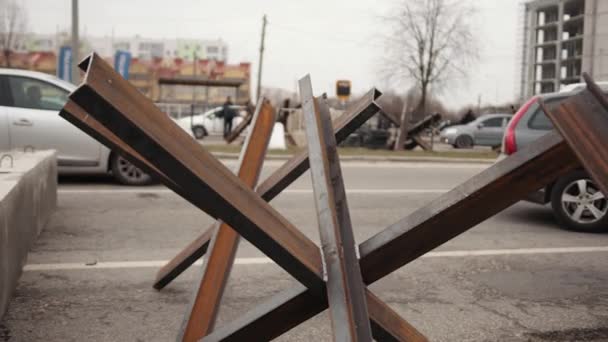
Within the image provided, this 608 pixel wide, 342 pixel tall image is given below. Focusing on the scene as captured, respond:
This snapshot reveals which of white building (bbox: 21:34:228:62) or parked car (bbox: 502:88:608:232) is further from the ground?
white building (bbox: 21:34:228:62)

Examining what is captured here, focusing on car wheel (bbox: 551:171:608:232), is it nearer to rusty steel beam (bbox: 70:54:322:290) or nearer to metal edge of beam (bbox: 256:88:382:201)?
metal edge of beam (bbox: 256:88:382:201)

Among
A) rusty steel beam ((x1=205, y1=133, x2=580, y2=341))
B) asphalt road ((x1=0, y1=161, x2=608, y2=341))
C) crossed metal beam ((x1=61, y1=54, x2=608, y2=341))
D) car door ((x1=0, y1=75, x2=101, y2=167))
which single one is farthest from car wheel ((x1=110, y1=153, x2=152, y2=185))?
rusty steel beam ((x1=205, y1=133, x2=580, y2=341))

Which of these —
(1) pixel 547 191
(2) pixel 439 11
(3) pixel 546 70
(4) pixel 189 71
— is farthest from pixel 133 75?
(1) pixel 547 191

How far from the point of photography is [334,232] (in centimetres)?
194

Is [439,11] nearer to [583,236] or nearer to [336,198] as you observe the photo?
[583,236]

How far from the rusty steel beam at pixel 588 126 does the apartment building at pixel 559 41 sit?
7321 cm

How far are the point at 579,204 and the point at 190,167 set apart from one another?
227 inches

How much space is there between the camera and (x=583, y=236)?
613 centimetres

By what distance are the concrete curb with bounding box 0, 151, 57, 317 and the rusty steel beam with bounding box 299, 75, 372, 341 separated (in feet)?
5.99

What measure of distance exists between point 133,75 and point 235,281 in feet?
253

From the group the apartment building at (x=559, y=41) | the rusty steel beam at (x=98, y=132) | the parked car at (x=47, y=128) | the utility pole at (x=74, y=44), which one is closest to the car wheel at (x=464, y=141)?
the utility pole at (x=74, y=44)

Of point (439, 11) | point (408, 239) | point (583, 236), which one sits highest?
point (439, 11)

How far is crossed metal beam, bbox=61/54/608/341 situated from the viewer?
1.62m

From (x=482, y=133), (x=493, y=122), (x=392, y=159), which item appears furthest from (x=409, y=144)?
(x=493, y=122)
